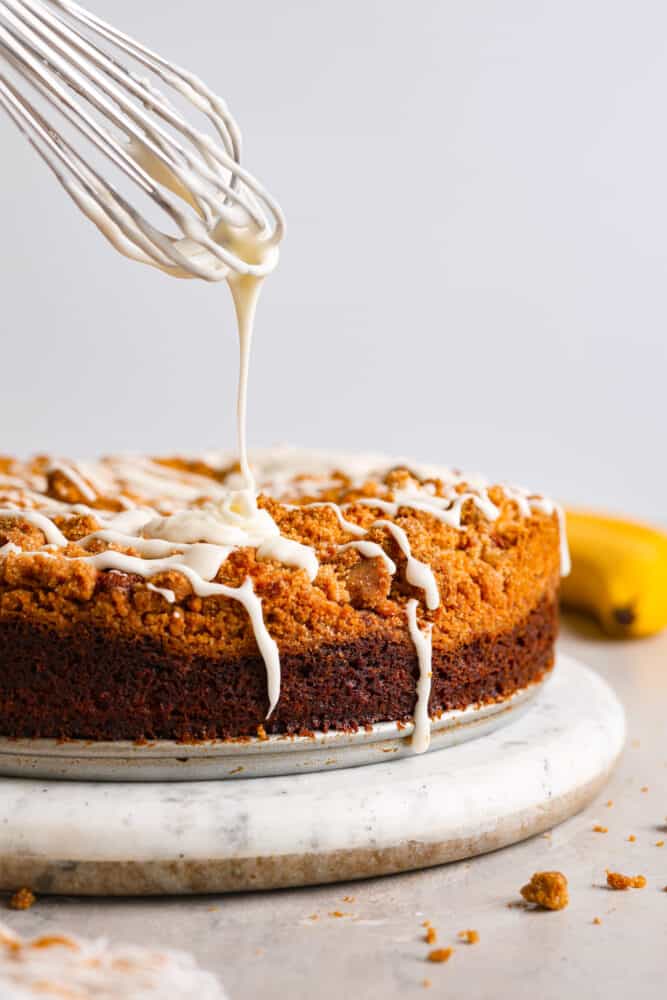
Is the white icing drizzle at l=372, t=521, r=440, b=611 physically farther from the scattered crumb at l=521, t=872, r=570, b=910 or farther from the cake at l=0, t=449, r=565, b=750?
the scattered crumb at l=521, t=872, r=570, b=910

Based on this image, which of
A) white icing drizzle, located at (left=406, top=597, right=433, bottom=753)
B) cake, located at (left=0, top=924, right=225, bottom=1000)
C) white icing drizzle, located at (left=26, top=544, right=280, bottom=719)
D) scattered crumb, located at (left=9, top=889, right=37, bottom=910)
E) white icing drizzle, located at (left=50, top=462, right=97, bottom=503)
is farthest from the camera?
white icing drizzle, located at (left=50, top=462, right=97, bottom=503)

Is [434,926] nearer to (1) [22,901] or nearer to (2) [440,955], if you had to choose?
(2) [440,955]

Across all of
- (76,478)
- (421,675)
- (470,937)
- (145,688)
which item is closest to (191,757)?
(145,688)

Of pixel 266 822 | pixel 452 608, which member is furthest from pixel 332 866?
pixel 452 608

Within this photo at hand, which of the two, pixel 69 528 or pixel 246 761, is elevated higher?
pixel 69 528

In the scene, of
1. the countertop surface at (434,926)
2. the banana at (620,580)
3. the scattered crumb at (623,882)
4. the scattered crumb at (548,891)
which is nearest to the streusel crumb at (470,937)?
the countertop surface at (434,926)

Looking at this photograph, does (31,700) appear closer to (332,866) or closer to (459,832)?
(332,866)

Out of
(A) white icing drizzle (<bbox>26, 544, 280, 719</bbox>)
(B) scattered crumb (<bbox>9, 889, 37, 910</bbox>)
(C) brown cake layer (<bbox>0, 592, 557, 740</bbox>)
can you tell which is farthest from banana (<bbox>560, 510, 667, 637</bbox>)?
(B) scattered crumb (<bbox>9, 889, 37, 910</bbox>)

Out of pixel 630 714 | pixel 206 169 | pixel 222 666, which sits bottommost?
pixel 630 714
